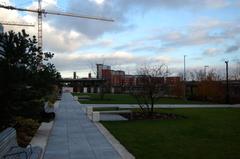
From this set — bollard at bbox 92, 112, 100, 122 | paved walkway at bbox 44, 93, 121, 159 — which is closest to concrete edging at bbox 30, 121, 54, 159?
paved walkway at bbox 44, 93, 121, 159

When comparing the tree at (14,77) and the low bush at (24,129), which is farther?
the low bush at (24,129)

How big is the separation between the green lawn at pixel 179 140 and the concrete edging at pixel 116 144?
0.17 metres

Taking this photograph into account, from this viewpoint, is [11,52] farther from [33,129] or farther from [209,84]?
[209,84]

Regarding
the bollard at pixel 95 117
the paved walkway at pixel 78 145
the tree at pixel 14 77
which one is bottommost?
the paved walkway at pixel 78 145

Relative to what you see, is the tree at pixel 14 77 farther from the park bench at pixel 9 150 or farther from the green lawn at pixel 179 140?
the green lawn at pixel 179 140

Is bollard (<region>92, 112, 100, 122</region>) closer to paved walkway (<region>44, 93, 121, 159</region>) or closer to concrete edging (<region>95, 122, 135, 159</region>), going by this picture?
concrete edging (<region>95, 122, 135, 159</region>)

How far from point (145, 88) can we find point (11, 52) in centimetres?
1789

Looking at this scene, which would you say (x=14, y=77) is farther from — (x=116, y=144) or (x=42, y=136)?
(x=42, y=136)

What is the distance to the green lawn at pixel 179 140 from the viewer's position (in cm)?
1350

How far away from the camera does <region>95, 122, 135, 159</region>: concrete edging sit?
43.6 feet

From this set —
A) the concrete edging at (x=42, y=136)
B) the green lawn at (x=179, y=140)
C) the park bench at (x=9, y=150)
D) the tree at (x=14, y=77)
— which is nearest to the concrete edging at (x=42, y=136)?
the concrete edging at (x=42, y=136)

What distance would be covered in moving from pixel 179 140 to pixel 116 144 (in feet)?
7.76

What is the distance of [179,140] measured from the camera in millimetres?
16766

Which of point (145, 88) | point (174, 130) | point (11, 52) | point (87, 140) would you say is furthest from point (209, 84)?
point (11, 52)
